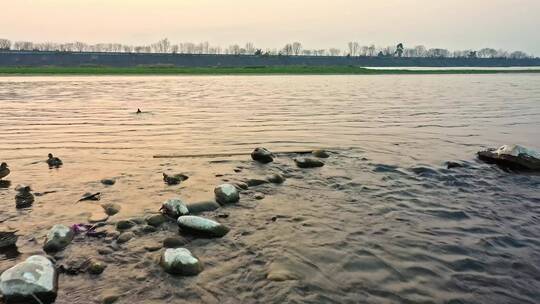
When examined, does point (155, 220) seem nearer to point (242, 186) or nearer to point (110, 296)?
point (110, 296)

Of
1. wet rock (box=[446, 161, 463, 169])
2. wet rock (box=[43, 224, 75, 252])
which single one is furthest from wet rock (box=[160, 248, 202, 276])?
wet rock (box=[446, 161, 463, 169])

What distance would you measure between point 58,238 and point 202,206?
9.19ft

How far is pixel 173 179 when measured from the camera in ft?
34.9

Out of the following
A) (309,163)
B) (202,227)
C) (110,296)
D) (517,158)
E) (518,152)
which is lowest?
(110,296)

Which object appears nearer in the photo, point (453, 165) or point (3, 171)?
point (3, 171)

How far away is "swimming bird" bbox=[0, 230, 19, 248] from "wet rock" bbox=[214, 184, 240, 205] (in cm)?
387

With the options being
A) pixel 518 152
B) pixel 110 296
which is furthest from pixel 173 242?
pixel 518 152

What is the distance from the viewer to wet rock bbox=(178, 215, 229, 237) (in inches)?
286

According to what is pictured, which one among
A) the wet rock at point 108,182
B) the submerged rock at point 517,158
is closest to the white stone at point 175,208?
the wet rock at point 108,182

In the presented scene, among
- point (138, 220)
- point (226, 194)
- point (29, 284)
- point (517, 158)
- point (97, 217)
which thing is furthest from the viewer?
point (517, 158)

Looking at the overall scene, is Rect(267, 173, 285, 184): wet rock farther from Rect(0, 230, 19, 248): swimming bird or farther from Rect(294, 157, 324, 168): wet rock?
Rect(0, 230, 19, 248): swimming bird

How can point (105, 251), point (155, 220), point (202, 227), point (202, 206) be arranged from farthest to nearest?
1. point (202, 206)
2. point (155, 220)
3. point (202, 227)
4. point (105, 251)

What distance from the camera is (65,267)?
6039 mm

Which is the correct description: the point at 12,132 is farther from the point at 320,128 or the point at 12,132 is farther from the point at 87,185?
the point at 320,128
